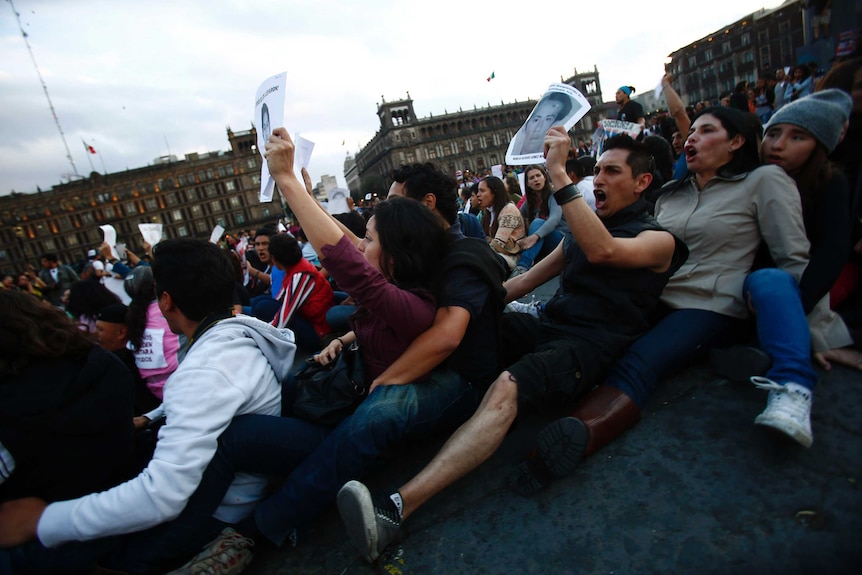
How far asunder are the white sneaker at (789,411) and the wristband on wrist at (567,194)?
1.02m

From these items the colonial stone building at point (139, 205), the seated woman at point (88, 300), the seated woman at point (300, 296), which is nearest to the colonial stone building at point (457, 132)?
the colonial stone building at point (139, 205)

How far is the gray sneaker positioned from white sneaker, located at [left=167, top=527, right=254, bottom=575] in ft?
1.65

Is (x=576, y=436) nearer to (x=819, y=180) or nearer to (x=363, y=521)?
(x=363, y=521)

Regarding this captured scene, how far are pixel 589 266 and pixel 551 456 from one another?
943 mm

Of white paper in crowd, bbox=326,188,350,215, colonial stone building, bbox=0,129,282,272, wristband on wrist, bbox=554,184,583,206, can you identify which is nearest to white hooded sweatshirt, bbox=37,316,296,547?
wristband on wrist, bbox=554,184,583,206

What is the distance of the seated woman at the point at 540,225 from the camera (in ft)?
17.5

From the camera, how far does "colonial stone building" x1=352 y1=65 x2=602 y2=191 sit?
78000 millimetres

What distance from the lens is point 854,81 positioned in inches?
94.9

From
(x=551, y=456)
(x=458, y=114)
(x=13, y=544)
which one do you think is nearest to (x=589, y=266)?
(x=551, y=456)

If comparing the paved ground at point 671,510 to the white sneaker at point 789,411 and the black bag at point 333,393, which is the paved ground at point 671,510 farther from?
the black bag at point 333,393

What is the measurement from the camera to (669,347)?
6.76ft

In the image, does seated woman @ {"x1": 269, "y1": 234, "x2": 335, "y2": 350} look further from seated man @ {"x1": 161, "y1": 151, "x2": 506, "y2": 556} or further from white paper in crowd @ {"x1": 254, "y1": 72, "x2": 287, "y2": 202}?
seated man @ {"x1": 161, "y1": 151, "x2": 506, "y2": 556}

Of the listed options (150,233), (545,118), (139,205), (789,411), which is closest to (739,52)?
(150,233)

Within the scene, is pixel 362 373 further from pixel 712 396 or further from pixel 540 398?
pixel 712 396
